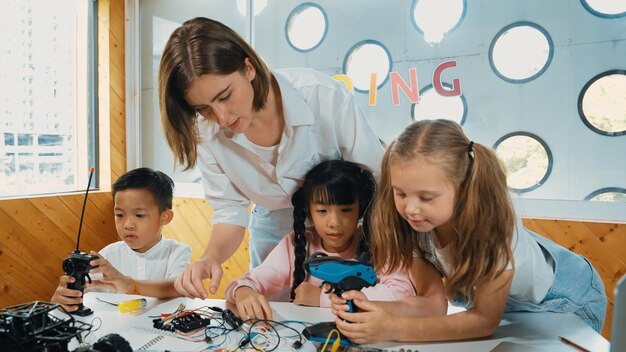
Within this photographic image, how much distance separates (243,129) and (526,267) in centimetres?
74

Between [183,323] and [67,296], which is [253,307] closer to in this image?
[183,323]

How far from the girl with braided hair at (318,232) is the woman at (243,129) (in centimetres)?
6

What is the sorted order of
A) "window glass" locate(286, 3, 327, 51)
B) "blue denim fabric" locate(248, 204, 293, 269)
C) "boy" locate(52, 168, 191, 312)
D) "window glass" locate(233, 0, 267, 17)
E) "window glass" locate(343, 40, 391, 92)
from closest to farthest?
"blue denim fabric" locate(248, 204, 293, 269) < "boy" locate(52, 168, 191, 312) < "window glass" locate(343, 40, 391, 92) < "window glass" locate(286, 3, 327, 51) < "window glass" locate(233, 0, 267, 17)

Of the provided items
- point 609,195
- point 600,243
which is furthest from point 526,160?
point 600,243

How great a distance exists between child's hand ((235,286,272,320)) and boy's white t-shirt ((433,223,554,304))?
419mm

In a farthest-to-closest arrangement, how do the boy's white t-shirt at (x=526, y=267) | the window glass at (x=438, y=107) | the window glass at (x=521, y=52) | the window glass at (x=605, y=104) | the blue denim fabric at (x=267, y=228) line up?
A: the window glass at (x=438, y=107) → the window glass at (x=521, y=52) → the window glass at (x=605, y=104) → the blue denim fabric at (x=267, y=228) → the boy's white t-shirt at (x=526, y=267)

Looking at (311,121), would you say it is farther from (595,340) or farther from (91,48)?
(91,48)

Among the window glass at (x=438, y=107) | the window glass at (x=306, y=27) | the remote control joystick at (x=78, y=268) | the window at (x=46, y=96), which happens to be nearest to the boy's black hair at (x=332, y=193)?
the remote control joystick at (x=78, y=268)

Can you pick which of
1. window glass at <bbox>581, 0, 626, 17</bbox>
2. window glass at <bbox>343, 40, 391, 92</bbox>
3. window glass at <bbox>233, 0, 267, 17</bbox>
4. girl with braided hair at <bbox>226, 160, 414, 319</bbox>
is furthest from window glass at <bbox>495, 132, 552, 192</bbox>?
window glass at <bbox>233, 0, 267, 17</bbox>

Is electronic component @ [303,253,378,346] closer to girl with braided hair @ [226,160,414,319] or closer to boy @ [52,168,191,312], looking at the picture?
girl with braided hair @ [226,160,414,319]

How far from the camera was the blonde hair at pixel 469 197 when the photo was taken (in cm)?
95

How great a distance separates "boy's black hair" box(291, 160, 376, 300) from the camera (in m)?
1.28

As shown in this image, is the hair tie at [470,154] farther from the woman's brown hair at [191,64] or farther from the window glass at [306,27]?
the window glass at [306,27]

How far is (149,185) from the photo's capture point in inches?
68.6
